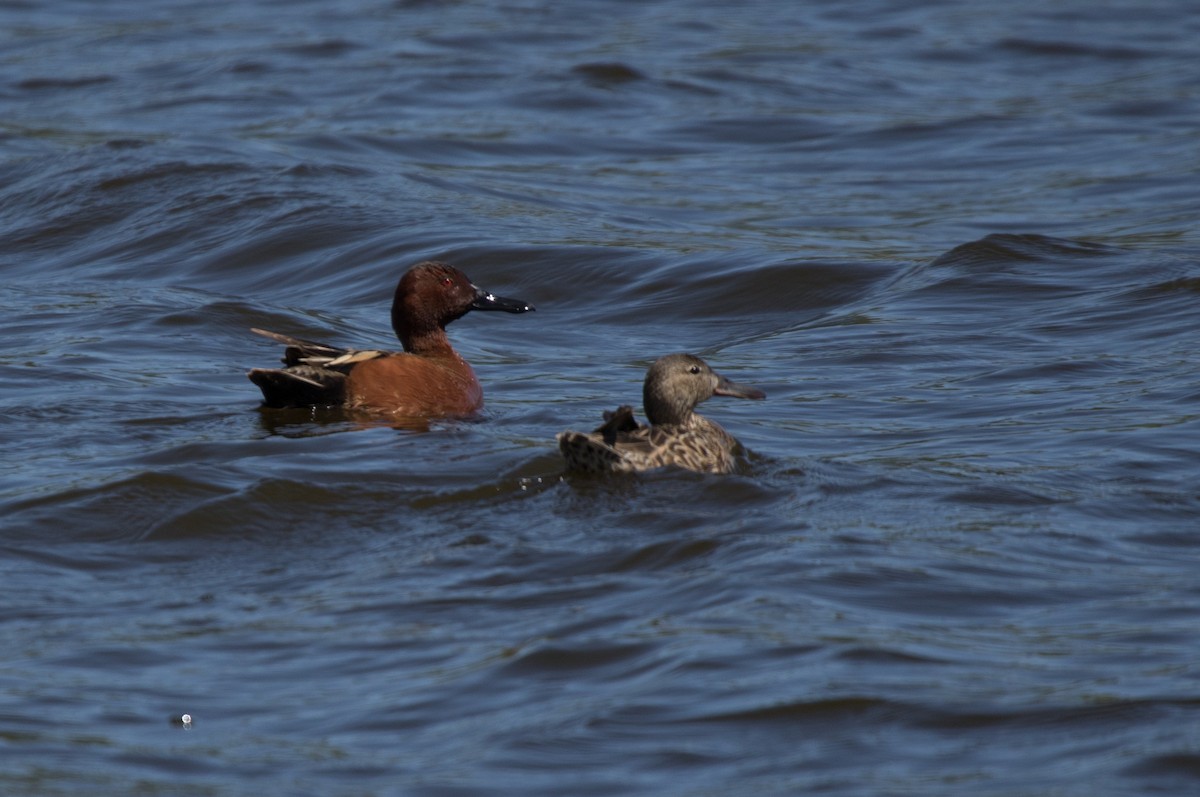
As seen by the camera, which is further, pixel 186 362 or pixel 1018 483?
pixel 186 362

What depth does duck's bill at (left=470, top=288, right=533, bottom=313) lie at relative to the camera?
37.9 feet

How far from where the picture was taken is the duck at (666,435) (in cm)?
870

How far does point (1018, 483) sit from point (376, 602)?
3.18 metres

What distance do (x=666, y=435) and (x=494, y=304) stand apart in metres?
3.01

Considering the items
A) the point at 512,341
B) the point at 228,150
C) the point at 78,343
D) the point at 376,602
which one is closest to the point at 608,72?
the point at 228,150

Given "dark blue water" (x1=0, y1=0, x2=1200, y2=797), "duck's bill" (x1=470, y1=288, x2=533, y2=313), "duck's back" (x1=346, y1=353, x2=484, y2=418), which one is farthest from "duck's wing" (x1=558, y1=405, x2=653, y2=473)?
"duck's bill" (x1=470, y1=288, x2=533, y2=313)

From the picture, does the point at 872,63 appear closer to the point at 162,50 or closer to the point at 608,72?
the point at 608,72

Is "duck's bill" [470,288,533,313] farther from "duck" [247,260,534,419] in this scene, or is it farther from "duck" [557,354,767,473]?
"duck" [557,354,767,473]

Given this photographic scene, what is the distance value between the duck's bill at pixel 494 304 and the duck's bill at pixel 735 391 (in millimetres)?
2404

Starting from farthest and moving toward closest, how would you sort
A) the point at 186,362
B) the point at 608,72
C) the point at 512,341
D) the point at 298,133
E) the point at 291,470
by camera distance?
the point at 608,72, the point at 298,133, the point at 512,341, the point at 186,362, the point at 291,470

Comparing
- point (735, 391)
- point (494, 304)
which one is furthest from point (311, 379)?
point (735, 391)

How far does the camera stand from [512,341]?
13242 mm

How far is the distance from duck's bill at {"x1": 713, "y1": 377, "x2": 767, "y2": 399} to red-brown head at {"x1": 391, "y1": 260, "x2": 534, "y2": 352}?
2.43 m

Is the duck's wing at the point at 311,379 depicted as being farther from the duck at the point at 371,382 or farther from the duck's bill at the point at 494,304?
the duck's bill at the point at 494,304
